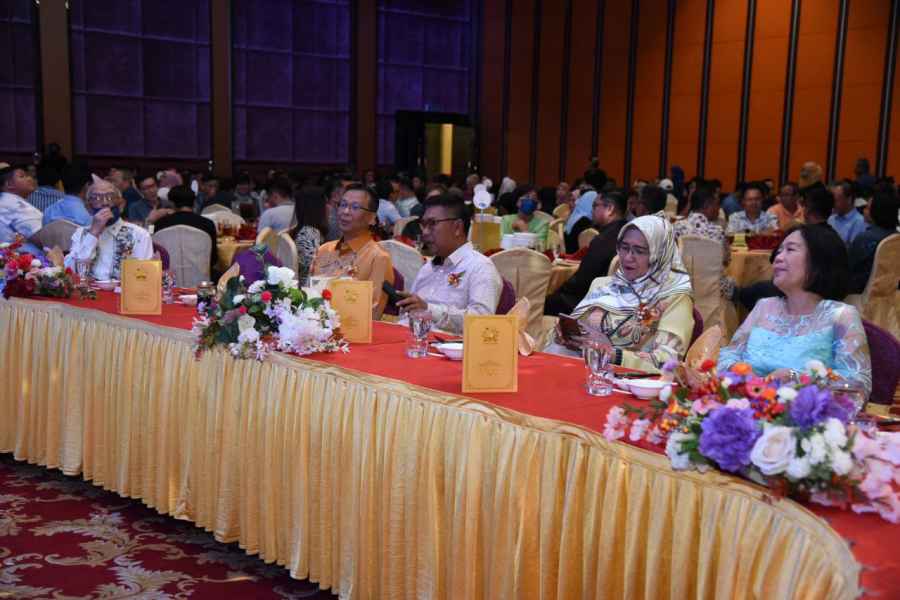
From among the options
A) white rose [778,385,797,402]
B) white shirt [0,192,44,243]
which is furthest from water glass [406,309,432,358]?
white shirt [0,192,44,243]

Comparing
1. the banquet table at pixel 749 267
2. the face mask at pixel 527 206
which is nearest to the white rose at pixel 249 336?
the banquet table at pixel 749 267

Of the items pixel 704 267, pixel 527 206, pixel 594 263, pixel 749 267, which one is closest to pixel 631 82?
pixel 527 206

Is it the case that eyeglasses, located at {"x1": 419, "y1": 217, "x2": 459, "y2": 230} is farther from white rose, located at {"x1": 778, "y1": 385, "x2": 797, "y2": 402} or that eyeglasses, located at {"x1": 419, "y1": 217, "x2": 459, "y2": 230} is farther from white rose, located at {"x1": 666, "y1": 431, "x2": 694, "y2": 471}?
white rose, located at {"x1": 778, "y1": 385, "x2": 797, "y2": 402}

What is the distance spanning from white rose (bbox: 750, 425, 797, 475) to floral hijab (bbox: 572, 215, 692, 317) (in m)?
1.56

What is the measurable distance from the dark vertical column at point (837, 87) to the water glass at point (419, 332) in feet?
35.0

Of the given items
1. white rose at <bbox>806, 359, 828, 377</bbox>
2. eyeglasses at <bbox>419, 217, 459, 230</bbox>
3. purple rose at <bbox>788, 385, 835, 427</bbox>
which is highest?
eyeglasses at <bbox>419, 217, 459, 230</bbox>

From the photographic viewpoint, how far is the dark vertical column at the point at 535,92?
15.8 metres

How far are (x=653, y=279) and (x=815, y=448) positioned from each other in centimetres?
168

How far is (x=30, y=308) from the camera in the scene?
4051 millimetres

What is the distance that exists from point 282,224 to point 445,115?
8.54m

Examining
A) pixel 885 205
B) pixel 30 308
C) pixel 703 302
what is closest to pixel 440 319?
pixel 30 308

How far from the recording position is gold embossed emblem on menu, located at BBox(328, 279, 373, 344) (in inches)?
126

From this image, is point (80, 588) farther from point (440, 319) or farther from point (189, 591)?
point (440, 319)

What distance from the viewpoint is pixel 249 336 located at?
9.77 feet
